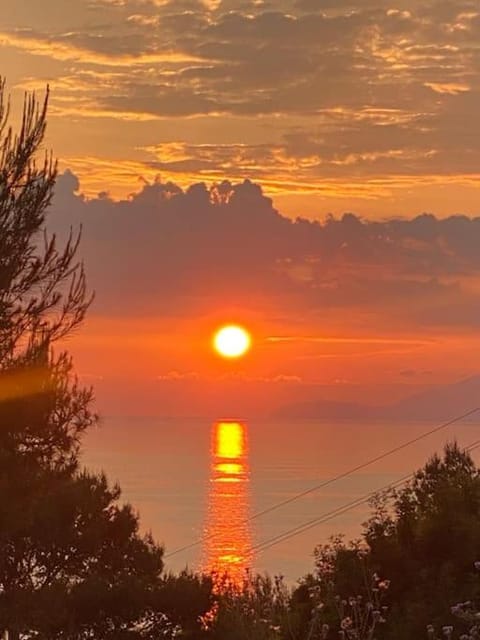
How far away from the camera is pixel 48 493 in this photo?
16.9 meters

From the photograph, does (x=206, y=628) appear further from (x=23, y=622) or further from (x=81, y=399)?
(x=81, y=399)

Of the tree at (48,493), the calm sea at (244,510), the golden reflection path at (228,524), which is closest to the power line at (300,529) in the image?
the calm sea at (244,510)

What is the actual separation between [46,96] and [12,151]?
77 cm

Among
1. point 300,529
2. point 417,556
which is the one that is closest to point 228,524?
point 300,529

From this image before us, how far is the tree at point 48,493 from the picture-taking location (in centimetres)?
1330

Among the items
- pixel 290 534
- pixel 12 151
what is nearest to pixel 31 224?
pixel 12 151

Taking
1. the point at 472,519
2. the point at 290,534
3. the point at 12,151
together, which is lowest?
the point at 472,519

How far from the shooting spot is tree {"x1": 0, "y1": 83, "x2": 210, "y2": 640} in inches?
523

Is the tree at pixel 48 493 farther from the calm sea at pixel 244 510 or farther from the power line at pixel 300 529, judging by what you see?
the power line at pixel 300 529

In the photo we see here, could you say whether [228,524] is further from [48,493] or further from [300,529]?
[48,493]

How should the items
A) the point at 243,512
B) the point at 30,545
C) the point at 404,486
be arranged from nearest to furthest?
the point at 30,545 → the point at 404,486 → the point at 243,512

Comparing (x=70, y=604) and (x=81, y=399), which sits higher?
(x=81, y=399)

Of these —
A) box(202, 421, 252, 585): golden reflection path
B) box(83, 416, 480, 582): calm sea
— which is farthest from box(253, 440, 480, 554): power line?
box(202, 421, 252, 585): golden reflection path

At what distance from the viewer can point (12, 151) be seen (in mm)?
13180
